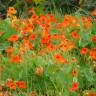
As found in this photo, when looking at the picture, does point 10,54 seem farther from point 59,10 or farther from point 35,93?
point 59,10

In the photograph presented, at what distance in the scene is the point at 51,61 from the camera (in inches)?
131

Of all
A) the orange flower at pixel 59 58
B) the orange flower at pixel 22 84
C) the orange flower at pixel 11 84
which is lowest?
the orange flower at pixel 22 84

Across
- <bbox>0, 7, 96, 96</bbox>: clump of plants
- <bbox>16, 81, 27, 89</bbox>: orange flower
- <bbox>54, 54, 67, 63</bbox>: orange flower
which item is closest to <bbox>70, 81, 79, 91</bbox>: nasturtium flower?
<bbox>0, 7, 96, 96</bbox>: clump of plants

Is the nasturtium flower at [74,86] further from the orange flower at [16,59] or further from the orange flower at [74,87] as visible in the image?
the orange flower at [16,59]

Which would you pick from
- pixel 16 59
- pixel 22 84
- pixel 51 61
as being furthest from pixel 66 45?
pixel 22 84

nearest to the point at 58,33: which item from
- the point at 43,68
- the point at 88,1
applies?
the point at 43,68

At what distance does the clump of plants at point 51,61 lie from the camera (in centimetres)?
322

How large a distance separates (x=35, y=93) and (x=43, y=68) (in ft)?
0.76

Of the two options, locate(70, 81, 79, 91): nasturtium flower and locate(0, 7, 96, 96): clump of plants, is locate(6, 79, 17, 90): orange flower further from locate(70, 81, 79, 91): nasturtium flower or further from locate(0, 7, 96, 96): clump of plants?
locate(70, 81, 79, 91): nasturtium flower

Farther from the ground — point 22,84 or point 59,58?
point 59,58

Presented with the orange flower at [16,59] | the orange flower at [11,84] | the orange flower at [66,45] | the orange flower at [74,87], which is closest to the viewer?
the orange flower at [74,87]

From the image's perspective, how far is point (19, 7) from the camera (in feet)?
18.0

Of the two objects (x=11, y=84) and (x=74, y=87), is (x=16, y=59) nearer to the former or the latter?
(x=11, y=84)

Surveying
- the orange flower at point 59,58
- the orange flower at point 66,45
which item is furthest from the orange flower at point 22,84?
the orange flower at point 66,45
